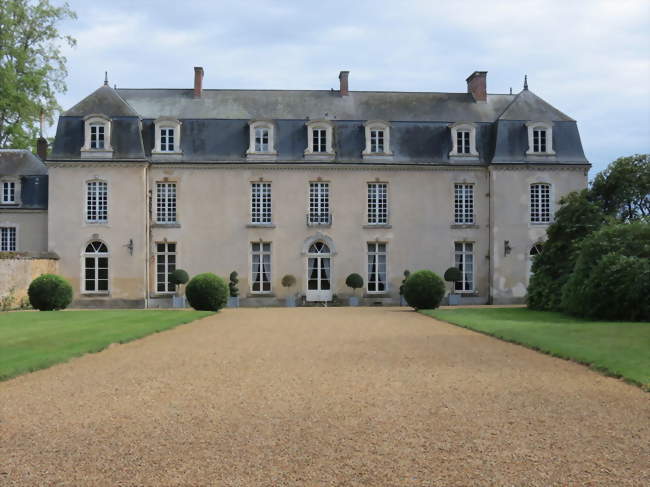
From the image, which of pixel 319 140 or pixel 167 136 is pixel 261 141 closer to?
pixel 319 140

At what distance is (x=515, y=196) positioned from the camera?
29281 mm

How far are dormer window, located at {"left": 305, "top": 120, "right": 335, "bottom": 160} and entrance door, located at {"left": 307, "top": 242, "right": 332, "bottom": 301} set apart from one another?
3.40 m

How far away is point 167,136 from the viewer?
2897 cm

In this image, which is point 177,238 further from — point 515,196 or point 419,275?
point 515,196

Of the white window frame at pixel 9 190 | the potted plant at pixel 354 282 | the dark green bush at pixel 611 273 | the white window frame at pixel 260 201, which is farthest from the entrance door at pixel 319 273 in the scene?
the white window frame at pixel 9 190

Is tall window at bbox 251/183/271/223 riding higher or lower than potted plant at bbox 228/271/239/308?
higher

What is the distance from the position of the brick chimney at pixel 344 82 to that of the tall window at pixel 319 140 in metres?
2.76

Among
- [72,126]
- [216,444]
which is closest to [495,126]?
[72,126]

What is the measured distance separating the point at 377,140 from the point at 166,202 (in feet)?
27.0

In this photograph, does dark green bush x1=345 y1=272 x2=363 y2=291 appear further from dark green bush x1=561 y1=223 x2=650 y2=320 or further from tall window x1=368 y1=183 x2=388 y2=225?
dark green bush x1=561 y1=223 x2=650 y2=320

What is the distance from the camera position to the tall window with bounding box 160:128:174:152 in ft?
95.0

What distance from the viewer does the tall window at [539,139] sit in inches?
1160

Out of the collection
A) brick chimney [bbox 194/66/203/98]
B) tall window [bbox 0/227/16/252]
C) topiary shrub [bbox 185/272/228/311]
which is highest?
brick chimney [bbox 194/66/203/98]

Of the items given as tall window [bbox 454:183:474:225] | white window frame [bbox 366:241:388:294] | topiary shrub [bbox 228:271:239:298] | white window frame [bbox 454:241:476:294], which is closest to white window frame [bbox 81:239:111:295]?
topiary shrub [bbox 228:271:239:298]
